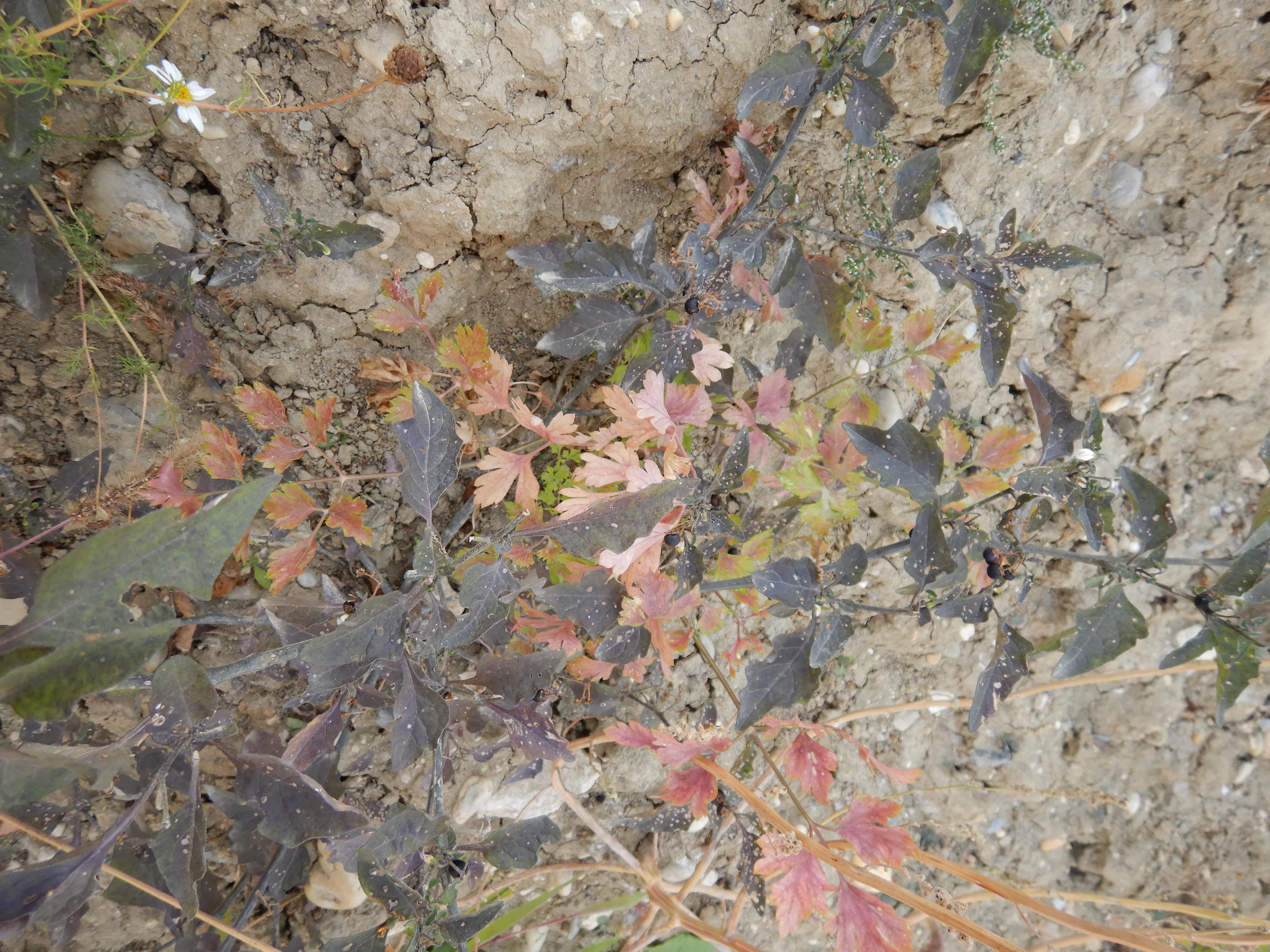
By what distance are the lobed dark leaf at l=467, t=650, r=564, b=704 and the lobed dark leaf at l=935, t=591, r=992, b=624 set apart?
0.74 metres

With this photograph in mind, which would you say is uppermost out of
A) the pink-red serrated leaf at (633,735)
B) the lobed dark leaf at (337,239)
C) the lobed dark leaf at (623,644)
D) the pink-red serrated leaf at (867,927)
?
the lobed dark leaf at (337,239)

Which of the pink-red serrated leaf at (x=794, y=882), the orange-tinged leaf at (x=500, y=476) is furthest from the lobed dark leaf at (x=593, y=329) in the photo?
the pink-red serrated leaf at (x=794, y=882)

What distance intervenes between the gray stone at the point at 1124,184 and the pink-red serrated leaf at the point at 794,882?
1.95 m

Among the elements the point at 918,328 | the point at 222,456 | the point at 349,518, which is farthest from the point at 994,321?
the point at 222,456

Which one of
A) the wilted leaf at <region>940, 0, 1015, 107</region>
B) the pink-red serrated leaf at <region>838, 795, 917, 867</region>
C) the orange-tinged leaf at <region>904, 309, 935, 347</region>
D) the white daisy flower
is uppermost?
the wilted leaf at <region>940, 0, 1015, 107</region>

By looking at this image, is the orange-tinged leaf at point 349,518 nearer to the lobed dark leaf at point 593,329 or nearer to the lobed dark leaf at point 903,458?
the lobed dark leaf at point 593,329

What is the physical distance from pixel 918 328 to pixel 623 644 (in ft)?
3.34

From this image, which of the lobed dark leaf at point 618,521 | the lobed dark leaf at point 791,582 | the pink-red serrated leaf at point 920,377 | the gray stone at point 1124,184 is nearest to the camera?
the lobed dark leaf at point 618,521

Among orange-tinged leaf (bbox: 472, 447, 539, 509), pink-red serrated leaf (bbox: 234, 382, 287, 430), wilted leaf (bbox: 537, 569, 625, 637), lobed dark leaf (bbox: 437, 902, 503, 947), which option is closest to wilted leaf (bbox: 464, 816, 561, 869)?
lobed dark leaf (bbox: 437, 902, 503, 947)

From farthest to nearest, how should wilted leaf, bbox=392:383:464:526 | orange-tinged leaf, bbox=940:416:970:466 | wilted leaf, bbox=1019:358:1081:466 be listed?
orange-tinged leaf, bbox=940:416:970:466 → wilted leaf, bbox=1019:358:1081:466 → wilted leaf, bbox=392:383:464:526

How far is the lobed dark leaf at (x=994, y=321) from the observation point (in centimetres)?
142

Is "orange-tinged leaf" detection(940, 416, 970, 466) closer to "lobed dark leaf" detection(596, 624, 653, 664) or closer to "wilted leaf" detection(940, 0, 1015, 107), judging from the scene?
"wilted leaf" detection(940, 0, 1015, 107)

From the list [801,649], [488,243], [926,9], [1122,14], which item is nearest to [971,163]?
[1122,14]

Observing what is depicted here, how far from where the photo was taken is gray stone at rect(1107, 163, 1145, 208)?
193 centimetres
